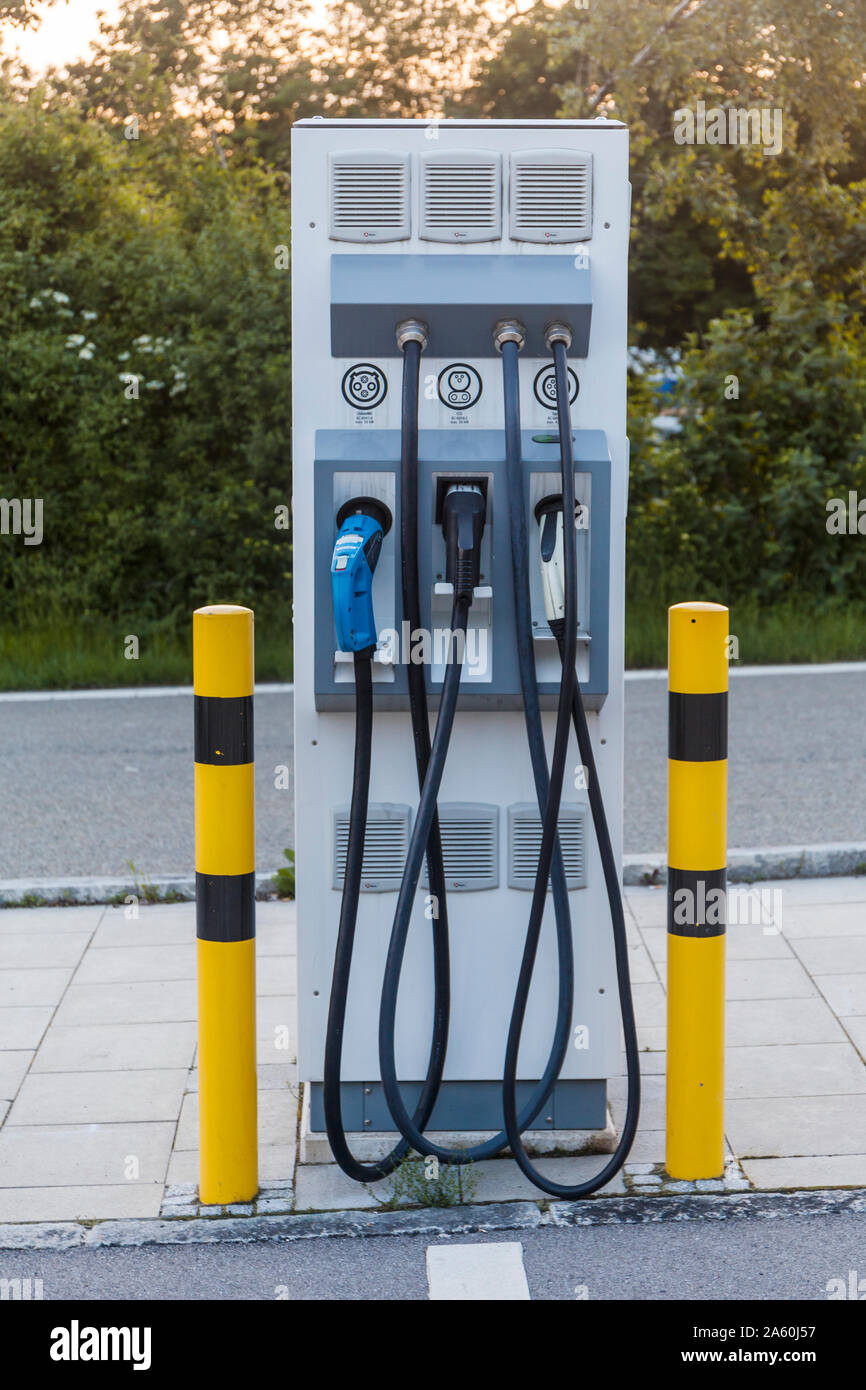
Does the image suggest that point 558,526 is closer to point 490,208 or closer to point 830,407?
point 490,208

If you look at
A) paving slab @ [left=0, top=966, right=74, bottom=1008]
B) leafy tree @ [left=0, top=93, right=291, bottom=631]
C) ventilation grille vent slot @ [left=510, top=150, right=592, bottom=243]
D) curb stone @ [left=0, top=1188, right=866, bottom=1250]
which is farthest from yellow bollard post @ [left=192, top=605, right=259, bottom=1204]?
leafy tree @ [left=0, top=93, right=291, bottom=631]

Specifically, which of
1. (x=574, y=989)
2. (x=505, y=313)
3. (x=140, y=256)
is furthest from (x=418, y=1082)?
(x=140, y=256)

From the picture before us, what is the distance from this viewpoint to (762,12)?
39.0 ft

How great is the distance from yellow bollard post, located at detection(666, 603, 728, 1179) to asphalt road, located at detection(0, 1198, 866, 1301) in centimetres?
22

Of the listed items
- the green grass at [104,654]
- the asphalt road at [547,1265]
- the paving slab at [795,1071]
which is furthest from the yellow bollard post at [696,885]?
the green grass at [104,654]

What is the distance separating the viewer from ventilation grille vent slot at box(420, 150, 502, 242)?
3.06 meters

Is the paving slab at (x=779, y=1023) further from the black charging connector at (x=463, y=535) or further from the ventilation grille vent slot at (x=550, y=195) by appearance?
the ventilation grille vent slot at (x=550, y=195)

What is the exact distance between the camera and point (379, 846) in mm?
3207

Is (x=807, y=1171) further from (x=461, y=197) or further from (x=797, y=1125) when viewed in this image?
(x=461, y=197)

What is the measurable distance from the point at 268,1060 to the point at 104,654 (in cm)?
671

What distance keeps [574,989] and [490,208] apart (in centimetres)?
159

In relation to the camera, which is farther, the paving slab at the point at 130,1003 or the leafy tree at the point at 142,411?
the leafy tree at the point at 142,411

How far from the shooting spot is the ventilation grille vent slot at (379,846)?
3191 millimetres

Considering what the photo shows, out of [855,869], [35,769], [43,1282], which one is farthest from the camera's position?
[35,769]
